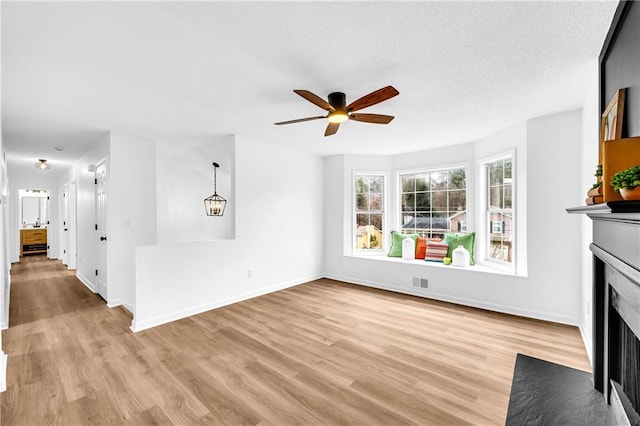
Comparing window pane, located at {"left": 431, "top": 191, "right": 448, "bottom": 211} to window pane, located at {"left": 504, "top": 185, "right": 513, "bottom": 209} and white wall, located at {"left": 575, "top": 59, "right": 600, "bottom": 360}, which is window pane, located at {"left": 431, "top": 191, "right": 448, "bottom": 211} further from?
white wall, located at {"left": 575, "top": 59, "right": 600, "bottom": 360}

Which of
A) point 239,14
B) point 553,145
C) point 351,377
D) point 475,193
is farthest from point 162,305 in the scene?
point 553,145

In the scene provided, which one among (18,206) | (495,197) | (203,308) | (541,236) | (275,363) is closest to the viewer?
(275,363)

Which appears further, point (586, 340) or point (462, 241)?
point (462, 241)

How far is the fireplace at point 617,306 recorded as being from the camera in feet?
3.78

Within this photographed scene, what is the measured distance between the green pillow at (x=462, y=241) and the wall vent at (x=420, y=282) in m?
0.57

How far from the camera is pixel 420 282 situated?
448cm

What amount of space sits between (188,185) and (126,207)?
1.75 metres

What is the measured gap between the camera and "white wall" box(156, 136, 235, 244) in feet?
16.0

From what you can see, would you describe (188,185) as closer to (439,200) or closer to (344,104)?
(344,104)

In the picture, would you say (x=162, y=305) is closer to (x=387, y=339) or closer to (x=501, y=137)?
(x=387, y=339)

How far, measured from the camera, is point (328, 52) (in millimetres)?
1974

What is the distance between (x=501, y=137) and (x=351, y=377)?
11.8ft

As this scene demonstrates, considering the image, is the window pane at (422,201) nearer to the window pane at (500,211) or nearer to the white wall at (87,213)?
the window pane at (500,211)

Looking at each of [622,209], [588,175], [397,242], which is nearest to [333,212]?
[397,242]
